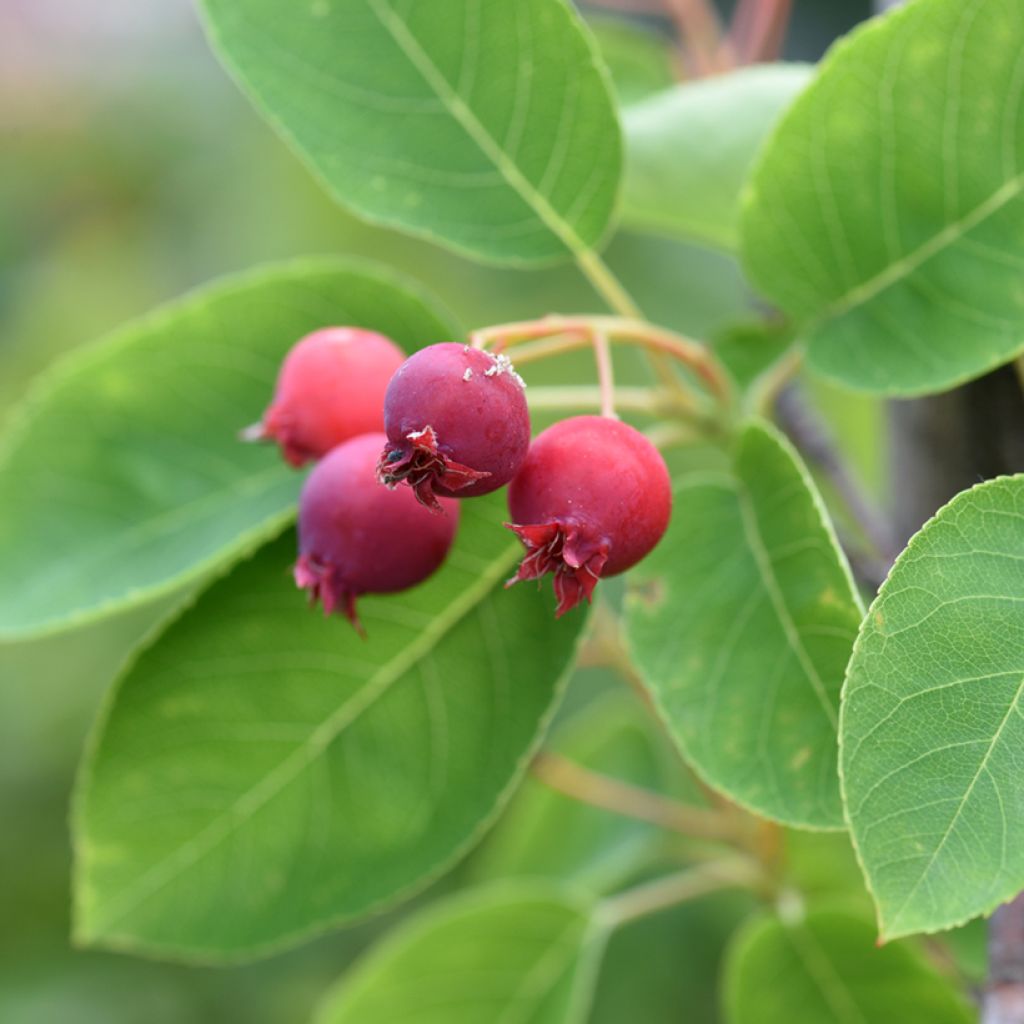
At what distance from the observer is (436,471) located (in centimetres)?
58

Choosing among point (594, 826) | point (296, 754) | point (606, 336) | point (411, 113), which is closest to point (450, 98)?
point (411, 113)

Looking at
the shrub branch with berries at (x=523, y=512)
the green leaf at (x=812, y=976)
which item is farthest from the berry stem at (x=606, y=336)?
the green leaf at (x=812, y=976)

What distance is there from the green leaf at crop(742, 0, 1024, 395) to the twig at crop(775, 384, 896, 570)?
13.0 inches

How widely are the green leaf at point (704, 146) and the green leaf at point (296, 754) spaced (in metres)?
0.35

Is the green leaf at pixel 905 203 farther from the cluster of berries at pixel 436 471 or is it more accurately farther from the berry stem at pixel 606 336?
the cluster of berries at pixel 436 471

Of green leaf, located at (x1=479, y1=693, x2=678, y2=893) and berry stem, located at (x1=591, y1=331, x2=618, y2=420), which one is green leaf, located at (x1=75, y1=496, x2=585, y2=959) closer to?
berry stem, located at (x1=591, y1=331, x2=618, y2=420)

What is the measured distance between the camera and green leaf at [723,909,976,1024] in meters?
1.15

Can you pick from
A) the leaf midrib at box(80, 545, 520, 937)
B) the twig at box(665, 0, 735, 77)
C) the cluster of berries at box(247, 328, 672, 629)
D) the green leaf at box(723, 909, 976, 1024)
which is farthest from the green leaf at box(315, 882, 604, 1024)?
the twig at box(665, 0, 735, 77)

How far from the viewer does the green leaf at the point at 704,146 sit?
1010 mm

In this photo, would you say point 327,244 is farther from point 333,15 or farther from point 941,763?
point 941,763

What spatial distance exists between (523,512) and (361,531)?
0.09 metres

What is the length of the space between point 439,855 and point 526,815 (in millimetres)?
846

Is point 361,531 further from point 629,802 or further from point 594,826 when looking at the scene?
point 594,826

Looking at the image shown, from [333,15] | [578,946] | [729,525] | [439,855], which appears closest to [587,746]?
[578,946]
